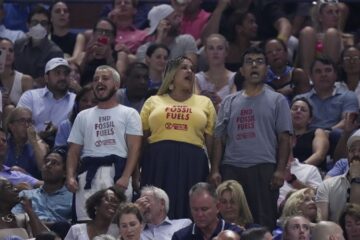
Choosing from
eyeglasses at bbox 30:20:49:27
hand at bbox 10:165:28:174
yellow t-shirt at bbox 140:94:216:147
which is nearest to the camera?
yellow t-shirt at bbox 140:94:216:147

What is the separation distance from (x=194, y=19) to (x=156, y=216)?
5203 millimetres

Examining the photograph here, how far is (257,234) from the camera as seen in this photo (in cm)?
1421

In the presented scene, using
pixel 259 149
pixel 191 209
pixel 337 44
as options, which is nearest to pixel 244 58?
pixel 259 149

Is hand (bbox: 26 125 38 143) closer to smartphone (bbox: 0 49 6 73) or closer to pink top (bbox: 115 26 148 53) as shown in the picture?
smartphone (bbox: 0 49 6 73)

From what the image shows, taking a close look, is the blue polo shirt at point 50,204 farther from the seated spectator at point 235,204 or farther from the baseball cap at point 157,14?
the baseball cap at point 157,14

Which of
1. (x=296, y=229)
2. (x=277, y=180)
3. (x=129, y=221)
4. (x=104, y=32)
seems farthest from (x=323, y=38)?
(x=129, y=221)

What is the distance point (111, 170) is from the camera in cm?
1594

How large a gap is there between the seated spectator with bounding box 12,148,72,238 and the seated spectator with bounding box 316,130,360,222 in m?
2.51

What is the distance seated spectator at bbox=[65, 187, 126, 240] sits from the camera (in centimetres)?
1541

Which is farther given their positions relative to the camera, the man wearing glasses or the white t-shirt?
the white t-shirt

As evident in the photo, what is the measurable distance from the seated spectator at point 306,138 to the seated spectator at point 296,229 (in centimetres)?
260

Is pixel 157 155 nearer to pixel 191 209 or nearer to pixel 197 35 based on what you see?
pixel 191 209

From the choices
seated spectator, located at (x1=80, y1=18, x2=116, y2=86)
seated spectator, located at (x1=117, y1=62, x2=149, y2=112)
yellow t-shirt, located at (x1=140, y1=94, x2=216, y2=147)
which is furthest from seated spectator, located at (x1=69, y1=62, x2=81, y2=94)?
yellow t-shirt, located at (x1=140, y1=94, x2=216, y2=147)

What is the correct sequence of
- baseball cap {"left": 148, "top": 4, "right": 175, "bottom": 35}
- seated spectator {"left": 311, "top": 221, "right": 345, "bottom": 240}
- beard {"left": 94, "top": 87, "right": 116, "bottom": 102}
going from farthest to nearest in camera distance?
baseball cap {"left": 148, "top": 4, "right": 175, "bottom": 35} → beard {"left": 94, "top": 87, "right": 116, "bottom": 102} → seated spectator {"left": 311, "top": 221, "right": 345, "bottom": 240}
